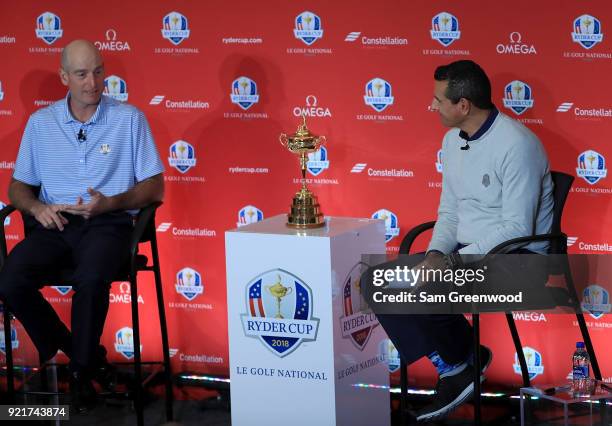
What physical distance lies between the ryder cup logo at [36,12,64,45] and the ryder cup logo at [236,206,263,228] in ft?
4.33

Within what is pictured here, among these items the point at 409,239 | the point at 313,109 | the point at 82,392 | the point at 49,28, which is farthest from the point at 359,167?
the point at 49,28

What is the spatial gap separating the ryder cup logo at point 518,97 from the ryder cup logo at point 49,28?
2.30m

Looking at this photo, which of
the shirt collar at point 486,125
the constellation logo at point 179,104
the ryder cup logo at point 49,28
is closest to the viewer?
the shirt collar at point 486,125

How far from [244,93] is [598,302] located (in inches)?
77.3

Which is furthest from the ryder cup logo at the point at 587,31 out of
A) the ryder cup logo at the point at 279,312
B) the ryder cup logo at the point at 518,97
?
the ryder cup logo at the point at 279,312

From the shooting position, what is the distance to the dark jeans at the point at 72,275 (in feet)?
13.1

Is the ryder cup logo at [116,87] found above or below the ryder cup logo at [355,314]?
above

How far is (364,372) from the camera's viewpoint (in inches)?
156

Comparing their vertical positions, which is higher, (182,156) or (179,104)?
(179,104)

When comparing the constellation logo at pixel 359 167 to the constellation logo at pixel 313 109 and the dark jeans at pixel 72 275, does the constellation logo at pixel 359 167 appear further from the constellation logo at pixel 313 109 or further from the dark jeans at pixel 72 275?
the dark jeans at pixel 72 275

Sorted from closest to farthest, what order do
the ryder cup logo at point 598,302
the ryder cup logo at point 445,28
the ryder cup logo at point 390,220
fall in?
the ryder cup logo at point 598,302 < the ryder cup logo at point 445,28 < the ryder cup logo at point 390,220

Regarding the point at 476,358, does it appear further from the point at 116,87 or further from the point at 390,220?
the point at 116,87

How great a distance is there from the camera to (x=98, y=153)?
A: 437cm

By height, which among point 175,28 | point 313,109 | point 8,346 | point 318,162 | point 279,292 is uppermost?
point 175,28
